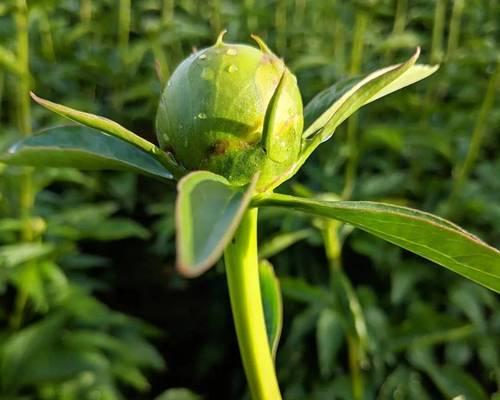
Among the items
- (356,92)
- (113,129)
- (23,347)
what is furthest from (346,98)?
(23,347)

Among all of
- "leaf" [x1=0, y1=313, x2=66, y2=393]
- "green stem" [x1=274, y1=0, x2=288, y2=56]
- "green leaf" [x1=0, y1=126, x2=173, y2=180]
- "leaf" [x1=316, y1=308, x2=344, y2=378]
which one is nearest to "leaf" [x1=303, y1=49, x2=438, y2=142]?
"green leaf" [x1=0, y1=126, x2=173, y2=180]

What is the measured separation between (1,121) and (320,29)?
1.09 meters

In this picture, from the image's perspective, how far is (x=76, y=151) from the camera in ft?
1.42

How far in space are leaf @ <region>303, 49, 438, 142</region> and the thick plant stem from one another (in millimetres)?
84

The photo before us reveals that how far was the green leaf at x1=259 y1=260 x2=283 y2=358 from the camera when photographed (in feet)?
1.74

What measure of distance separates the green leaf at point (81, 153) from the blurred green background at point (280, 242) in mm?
641

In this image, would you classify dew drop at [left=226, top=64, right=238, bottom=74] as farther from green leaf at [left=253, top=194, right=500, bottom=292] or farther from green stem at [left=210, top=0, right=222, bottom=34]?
green stem at [left=210, top=0, right=222, bottom=34]

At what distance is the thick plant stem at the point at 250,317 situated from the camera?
0.45m

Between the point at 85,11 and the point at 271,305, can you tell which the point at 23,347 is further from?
the point at 85,11

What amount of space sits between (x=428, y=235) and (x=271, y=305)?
0.18 metres

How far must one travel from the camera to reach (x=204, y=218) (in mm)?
347

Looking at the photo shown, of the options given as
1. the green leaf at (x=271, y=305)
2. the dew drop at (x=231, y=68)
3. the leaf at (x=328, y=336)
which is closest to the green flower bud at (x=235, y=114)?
the dew drop at (x=231, y=68)

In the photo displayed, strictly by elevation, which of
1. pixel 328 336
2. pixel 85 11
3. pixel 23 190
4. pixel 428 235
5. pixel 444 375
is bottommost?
pixel 444 375

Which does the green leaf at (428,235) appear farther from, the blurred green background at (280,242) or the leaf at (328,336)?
the leaf at (328,336)
